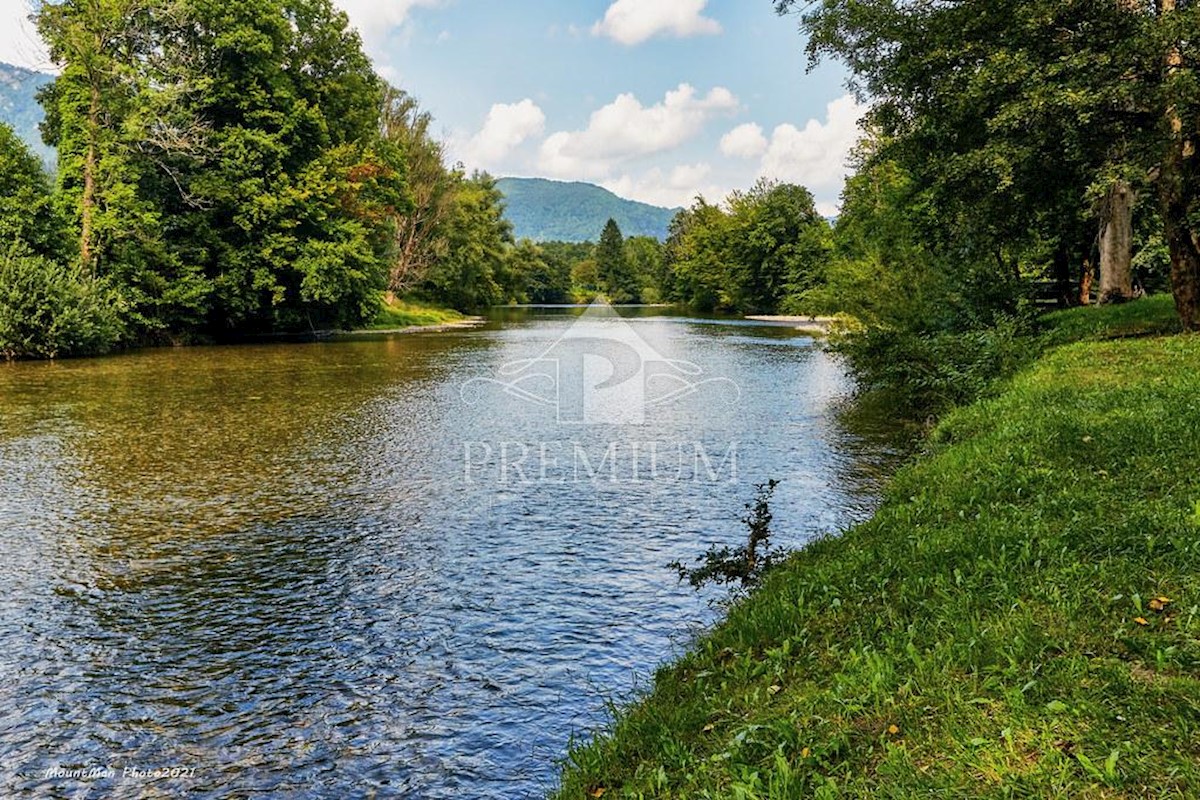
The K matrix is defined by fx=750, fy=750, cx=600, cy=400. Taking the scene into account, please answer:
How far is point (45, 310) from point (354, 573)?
25.2m

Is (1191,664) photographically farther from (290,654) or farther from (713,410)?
(713,410)

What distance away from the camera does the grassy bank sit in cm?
306

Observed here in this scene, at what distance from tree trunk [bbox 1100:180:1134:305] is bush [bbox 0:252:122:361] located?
32773mm

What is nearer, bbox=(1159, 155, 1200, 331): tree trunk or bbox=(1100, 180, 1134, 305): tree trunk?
bbox=(1159, 155, 1200, 331): tree trunk

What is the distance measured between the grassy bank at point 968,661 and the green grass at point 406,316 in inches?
1855

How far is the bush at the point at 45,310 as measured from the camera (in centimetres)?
2553

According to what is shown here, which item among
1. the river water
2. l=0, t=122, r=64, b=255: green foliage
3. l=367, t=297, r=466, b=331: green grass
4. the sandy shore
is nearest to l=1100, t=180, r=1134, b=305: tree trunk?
the river water

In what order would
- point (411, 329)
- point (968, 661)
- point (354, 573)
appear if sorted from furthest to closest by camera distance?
point (411, 329)
point (354, 573)
point (968, 661)

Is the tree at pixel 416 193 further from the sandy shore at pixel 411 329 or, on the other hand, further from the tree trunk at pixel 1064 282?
the tree trunk at pixel 1064 282

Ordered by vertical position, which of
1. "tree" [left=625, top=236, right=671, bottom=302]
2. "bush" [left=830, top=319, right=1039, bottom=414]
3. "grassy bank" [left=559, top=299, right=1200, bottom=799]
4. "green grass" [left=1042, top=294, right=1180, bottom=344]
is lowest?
"grassy bank" [left=559, top=299, right=1200, bottom=799]

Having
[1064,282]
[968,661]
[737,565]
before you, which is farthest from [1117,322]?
[968,661]

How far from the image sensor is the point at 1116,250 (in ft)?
67.6

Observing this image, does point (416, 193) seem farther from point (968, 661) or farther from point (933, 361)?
point (968, 661)

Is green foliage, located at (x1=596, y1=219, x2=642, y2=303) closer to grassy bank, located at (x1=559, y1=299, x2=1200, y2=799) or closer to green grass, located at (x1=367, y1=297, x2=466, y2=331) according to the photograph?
green grass, located at (x1=367, y1=297, x2=466, y2=331)
